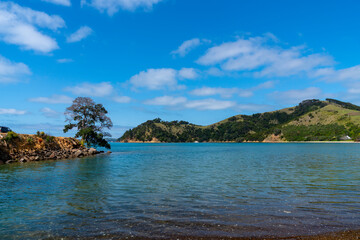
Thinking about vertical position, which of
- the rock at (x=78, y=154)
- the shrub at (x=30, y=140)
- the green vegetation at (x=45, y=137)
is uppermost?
the green vegetation at (x=45, y=137)

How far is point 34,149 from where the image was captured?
172ft

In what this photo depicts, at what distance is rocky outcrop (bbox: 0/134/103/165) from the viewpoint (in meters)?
46.0

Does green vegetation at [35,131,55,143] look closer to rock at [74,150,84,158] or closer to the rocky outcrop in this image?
the rocky outcrop

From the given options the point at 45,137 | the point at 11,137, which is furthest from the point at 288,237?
the point at 45,137

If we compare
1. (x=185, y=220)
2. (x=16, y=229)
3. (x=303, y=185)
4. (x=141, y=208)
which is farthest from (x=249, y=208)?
(x=16, y=229)

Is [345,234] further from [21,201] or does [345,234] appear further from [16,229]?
[21,201]

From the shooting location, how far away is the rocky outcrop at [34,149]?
46.0 metres

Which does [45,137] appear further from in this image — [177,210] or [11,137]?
[177,210]

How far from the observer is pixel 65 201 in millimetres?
15734

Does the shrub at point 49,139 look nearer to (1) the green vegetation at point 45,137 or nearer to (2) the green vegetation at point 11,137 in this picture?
(1) the green vegetation at point 45,137

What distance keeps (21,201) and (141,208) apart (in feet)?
28.1

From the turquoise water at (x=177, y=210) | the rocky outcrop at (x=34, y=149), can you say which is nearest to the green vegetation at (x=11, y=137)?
the rocky outcrop at (x=34, y=149)

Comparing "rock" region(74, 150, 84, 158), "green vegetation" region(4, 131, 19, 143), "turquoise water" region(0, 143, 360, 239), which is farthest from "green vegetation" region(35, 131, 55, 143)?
"turquoise water" region(0, 143, 360, 239)

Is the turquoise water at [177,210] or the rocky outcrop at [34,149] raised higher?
the rocky outcrop at [34,149]
